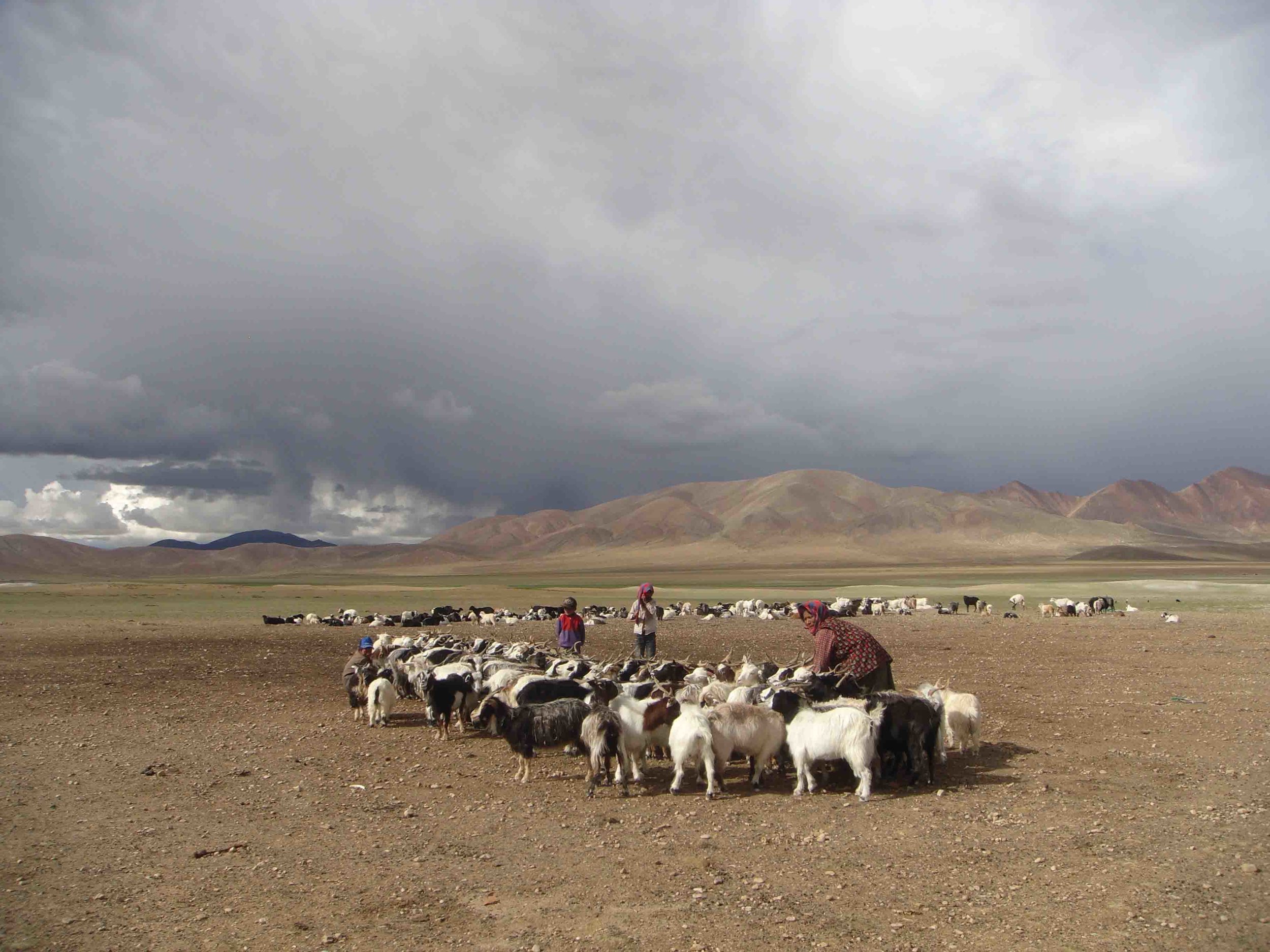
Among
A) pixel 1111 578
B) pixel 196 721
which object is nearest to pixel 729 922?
pixel 196 721

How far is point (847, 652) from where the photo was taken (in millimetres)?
12047

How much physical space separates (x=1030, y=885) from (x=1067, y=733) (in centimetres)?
639

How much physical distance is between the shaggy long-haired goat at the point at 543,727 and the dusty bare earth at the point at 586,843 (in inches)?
17.7

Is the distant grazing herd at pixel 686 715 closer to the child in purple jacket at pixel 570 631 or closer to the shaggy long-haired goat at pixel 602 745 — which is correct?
the shaggy long-haired goat at pixel 602 745

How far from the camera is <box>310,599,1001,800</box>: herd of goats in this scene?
30.6 feet

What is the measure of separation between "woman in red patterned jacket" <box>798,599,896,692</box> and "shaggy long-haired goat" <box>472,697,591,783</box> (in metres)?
3.72

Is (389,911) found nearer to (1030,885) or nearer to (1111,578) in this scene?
(1030,885)

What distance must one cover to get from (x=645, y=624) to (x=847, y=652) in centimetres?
635

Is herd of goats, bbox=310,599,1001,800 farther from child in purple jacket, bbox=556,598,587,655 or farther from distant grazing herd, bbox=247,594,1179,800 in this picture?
child in purple jacket, bbox=556,598,587,655

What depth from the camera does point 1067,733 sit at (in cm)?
1214

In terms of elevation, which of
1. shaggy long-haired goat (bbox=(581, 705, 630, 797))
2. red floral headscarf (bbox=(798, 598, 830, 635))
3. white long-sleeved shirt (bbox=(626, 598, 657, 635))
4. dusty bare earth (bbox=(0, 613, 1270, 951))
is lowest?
dusty bare earth (bbox=(0, 613, 1270, 951))

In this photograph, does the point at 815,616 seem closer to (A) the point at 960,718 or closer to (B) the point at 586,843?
(A) the point at 960,718

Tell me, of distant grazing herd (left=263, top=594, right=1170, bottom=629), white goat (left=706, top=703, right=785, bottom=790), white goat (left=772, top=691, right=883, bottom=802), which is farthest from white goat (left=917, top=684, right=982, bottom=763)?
distant grazing herd (left=263, top=594, right=1170, bottom=629)

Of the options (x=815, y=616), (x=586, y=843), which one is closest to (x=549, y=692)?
(x=815, y=616)
